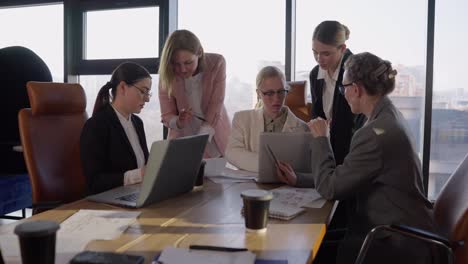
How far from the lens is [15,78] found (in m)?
3.76

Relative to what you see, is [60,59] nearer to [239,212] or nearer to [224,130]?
[224,130]

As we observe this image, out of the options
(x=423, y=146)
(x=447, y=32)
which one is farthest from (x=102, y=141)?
(x=447, y=32)

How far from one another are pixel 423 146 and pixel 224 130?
187 cm

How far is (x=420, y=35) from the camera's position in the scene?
11.6ft

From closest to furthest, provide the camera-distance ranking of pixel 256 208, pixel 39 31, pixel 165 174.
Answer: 1. pixel 256 208
2. pixel 165 174
3. pixel 39 31

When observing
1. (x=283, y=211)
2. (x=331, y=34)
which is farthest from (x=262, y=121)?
(x=283, y=211)

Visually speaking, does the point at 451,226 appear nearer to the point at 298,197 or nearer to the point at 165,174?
the point at 298,197

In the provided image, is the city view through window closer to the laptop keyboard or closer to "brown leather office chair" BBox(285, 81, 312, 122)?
"brown leather office chair" BBox(285, 81, 312, 122)

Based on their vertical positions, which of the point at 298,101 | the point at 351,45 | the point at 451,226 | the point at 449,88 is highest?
the point at 351,45

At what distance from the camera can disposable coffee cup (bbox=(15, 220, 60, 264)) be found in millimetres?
750

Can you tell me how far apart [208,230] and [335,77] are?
1.45 metres

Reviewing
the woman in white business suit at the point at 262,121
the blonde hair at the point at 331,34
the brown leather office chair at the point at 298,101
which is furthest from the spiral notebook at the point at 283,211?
the brown leather office chair at the point at 298,101

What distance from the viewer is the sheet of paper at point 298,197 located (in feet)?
5.11

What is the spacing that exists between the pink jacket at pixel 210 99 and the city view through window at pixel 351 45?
1275 millimetres
